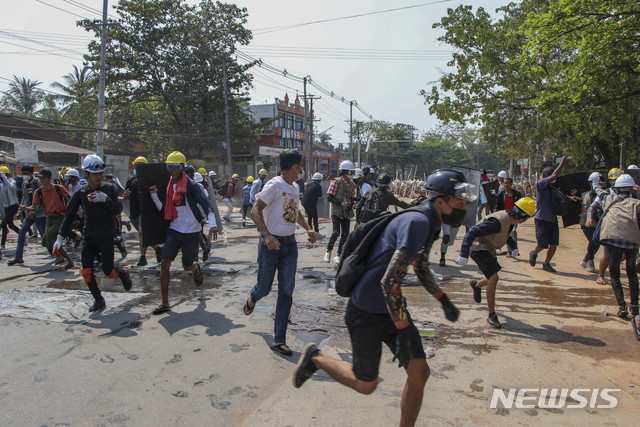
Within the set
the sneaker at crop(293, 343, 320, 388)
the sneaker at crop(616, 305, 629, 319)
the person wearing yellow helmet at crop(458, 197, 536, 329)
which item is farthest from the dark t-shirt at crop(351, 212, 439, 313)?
the sneaker at crop(616, 305, 629, 319)

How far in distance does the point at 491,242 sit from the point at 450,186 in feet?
8.63

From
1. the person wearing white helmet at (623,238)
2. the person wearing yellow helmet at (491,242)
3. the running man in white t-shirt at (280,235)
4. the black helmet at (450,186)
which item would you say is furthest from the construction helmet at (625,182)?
the running man in white t-shirt at (280,235)

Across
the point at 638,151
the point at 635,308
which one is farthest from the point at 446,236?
the point at 638,151

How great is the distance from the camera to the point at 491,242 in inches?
192

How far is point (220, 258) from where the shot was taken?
28.5ft

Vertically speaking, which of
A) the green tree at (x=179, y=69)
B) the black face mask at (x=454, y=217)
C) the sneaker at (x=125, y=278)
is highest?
the green tree at (x=179, y=69)

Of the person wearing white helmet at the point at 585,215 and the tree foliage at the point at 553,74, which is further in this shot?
A: the tree foliage at the point at 553,74

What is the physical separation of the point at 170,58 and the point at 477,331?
A: 113ft

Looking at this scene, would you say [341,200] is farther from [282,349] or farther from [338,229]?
[282,349]

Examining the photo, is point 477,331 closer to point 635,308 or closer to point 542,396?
point 542,396

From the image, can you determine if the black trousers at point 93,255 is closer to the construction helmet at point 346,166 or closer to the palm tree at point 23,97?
the construction helmet at point 346,166

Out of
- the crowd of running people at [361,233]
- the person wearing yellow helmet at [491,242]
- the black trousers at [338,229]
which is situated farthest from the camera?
the black trousers at [338,229]

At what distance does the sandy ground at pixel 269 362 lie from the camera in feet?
9.80

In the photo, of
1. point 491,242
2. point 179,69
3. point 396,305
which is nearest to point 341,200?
point 491,242
